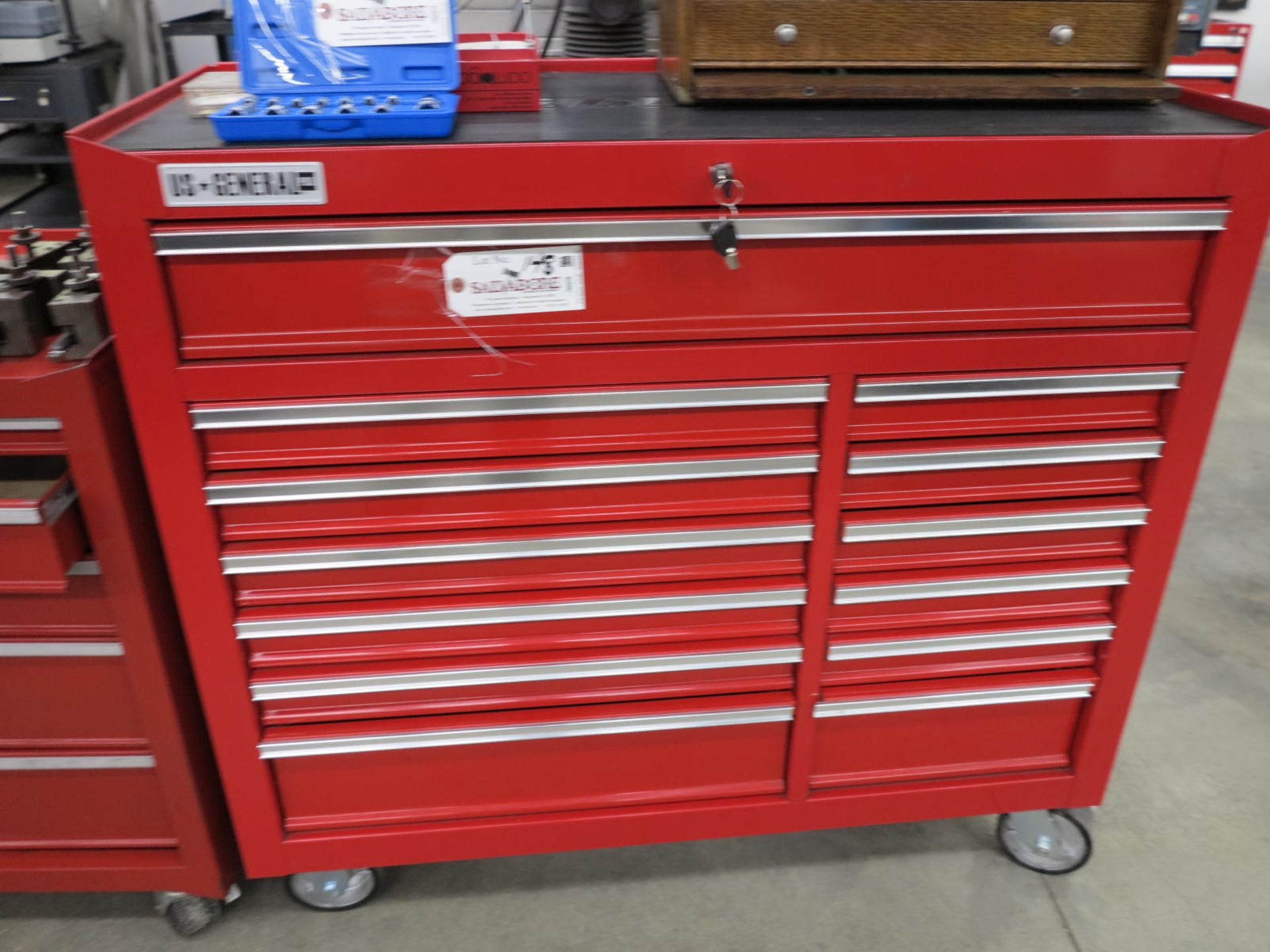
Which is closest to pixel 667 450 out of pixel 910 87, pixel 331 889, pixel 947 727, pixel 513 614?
pixel 513 614

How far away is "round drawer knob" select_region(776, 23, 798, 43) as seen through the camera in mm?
1257

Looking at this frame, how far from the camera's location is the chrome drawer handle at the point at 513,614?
4.38 ft

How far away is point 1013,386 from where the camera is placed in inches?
51.0

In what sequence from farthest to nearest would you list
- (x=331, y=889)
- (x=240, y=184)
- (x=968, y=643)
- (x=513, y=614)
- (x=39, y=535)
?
(x=331, y=889) → (x=968, y=643) → (x=513, y=614) → (x=39, y=535) → (x=240, y=184)

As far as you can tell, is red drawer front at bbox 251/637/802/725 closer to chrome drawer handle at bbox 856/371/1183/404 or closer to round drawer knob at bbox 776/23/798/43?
chrome drawer handle at bbox 856/371/1183/404

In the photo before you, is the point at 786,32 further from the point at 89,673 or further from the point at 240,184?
the point at 89,673

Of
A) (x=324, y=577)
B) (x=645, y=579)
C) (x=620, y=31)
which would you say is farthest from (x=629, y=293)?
(x=620, y=31)

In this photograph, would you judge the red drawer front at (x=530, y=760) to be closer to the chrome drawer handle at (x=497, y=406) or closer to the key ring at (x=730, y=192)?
the chrome drawer handle at (x=497, y=406)

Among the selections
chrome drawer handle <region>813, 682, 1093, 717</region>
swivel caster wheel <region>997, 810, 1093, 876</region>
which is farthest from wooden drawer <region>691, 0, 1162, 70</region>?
swivel caster wheel <region>997, 810, 1093, 876</region>

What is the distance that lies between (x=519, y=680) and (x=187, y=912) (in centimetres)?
69

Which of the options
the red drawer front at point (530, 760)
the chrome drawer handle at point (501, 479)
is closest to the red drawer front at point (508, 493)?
the chrome drawer handle at point (501, 479)

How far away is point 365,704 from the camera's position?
1.42 m

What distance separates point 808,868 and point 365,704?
84cm

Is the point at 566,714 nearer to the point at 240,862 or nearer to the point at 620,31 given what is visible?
the point at 240,862
